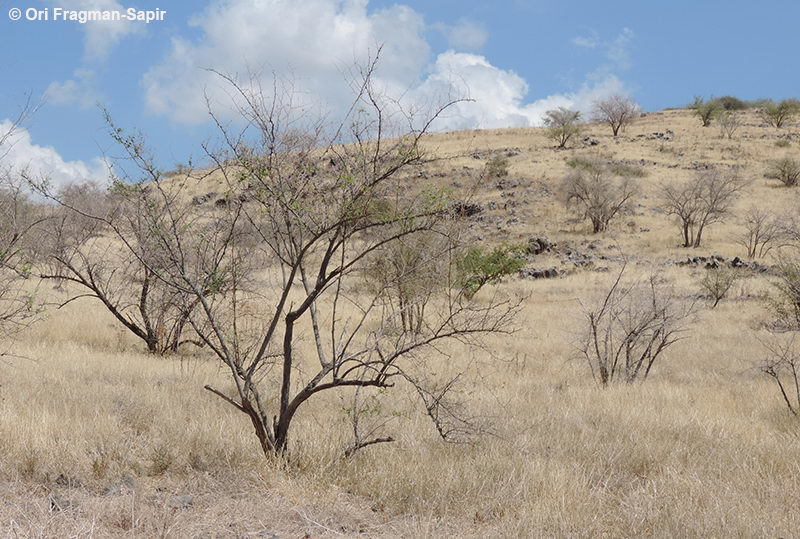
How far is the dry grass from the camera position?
13.3 feet

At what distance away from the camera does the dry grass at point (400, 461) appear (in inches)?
160

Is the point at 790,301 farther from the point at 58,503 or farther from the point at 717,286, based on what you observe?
the point at 58,503

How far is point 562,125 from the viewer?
2351 inches

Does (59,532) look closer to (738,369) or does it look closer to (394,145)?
(394,145)

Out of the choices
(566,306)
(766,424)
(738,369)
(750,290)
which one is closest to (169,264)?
(766,424)

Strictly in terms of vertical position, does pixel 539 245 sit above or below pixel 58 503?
above

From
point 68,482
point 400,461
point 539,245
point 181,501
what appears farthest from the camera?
point 539,245

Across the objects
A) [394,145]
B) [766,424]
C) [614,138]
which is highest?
[614,138]

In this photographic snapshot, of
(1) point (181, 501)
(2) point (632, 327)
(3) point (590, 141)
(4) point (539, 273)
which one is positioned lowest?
(1) point (181, 501)

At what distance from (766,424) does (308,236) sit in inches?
241

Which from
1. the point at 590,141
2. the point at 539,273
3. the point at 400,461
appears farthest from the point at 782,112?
the point at 400,461

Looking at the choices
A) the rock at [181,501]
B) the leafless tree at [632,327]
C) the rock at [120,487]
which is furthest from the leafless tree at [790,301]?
the rock at [120,487]

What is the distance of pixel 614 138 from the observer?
60.2 meters

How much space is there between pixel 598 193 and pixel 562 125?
81.8 ft
